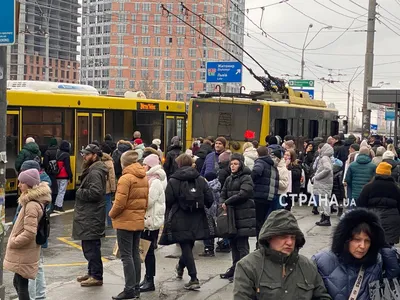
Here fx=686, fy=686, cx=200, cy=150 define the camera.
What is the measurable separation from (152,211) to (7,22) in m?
2.71

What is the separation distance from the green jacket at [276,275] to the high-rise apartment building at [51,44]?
82.7 m

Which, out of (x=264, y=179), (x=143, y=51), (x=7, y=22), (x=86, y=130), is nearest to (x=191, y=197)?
(x=264, y=179)

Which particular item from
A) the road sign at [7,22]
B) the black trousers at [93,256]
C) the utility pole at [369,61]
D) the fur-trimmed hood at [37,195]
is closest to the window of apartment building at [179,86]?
the utility pole at [369,61]

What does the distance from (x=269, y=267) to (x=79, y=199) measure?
4333 millimetres

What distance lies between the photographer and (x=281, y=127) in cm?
2064

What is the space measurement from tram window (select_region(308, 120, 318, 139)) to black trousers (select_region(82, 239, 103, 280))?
16159 millimetres

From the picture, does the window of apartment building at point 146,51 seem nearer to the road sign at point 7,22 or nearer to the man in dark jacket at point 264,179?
the man in dark jacket at point 264,179

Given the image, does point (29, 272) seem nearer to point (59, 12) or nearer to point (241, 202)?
point (241, 202)

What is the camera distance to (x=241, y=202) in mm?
8430

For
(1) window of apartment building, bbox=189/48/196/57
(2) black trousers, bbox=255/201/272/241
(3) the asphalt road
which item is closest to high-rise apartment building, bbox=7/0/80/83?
(1) window of apartment building, bbox=189/48/196/57

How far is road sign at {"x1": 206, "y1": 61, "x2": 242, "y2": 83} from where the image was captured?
35594 millimetres

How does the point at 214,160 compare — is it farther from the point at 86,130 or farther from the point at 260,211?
the point at 86,130

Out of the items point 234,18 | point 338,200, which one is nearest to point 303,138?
point 338,200

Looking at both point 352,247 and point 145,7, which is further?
point 145,7
